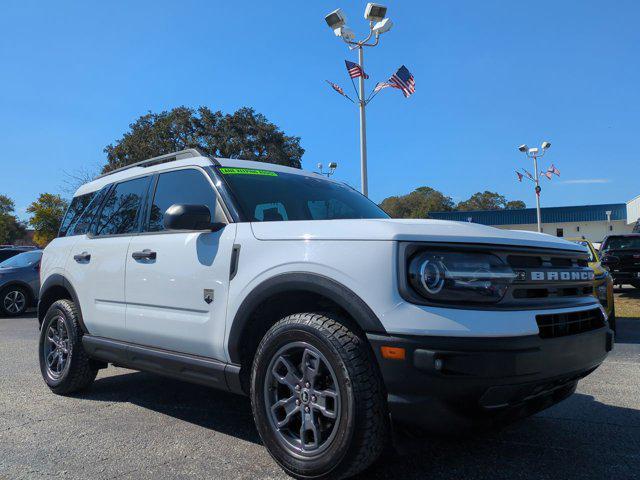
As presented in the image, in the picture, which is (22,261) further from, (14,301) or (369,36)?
(369,36)

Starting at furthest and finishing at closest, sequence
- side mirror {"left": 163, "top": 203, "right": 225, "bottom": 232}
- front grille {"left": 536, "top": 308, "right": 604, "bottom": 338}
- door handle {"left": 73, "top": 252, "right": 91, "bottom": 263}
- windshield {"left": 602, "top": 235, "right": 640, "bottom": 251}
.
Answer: windshield {"left": 602, "top": 235, "right": 640, "bottom": 251}
door handle {"left": 73, "top": 252, "right": 91, "bottom": 263}
side mirror {"left": 163, "top": 203, "right": 225, "bottom": 232}
front grille {"left": 536, "top": 308, "right": 604, "bottom": 338}

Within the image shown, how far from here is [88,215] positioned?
4.89 metres

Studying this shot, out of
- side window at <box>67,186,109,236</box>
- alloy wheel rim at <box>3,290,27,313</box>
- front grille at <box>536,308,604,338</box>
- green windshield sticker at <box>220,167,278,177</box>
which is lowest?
alloy wheel rim at <box>3,290,27,313</box>

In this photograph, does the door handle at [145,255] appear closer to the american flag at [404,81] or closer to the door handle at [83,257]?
the door handle at [83,257]

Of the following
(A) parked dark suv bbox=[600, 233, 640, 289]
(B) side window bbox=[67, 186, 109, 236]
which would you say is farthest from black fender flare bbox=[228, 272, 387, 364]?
(A) parked dark suv bbox=[600, 233, 640, 289]

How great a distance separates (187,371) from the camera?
3391 mm

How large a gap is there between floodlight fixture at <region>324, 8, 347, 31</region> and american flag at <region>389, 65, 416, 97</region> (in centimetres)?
202

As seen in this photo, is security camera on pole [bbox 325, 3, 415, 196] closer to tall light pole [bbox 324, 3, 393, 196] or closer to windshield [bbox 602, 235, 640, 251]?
tall light pole [bbox 324, 3, 393, 196]

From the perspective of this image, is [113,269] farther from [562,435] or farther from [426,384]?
[562,435]

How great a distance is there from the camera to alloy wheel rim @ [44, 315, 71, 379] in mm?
4727

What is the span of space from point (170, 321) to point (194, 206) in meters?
0.83

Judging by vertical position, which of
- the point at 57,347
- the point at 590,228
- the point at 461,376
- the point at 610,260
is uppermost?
the point at 590,228

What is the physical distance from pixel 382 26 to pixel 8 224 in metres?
77.9

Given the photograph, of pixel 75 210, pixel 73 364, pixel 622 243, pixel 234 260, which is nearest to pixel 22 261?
pixel 75 210
